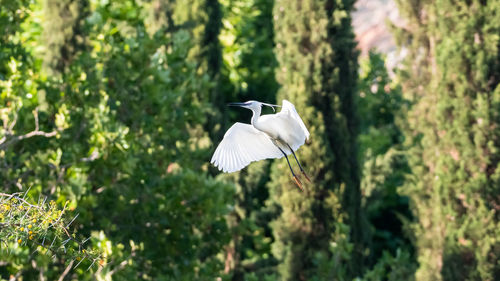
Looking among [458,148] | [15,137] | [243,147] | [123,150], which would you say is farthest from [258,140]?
[458,148]

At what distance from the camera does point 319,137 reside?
40.6 feet

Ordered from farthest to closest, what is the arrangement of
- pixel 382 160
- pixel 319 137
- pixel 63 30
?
1. pixel 63 30
2. pixel 382 160
3. pixel 319 137

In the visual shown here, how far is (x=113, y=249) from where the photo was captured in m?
7.91

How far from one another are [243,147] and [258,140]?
16cm

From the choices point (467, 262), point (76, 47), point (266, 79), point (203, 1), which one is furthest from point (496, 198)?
point (266, 79)

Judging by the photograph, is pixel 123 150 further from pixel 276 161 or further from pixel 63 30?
pixel 63 30

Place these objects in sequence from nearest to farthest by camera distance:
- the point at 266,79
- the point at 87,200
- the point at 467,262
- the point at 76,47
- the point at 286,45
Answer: the point at 87,200 < the point at 467,262 < the point at 286,45 < the point at 76,47 < the point at 266,79

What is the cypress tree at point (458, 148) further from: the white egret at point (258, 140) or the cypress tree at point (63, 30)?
the cypress tree at point (63, 30)

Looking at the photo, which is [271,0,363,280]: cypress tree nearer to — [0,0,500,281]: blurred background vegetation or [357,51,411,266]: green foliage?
[0,0,500,281]: blurred background vegetation

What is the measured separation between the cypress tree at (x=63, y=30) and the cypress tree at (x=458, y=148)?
6731mm

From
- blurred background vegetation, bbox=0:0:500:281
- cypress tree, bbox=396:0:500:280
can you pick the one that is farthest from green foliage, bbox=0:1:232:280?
cypress tree, bbox=396:0:500:280

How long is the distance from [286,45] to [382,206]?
4897mm

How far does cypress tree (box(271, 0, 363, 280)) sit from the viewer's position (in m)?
12.4

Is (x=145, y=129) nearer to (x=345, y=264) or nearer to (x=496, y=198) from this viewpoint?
(x=345, y=264)
